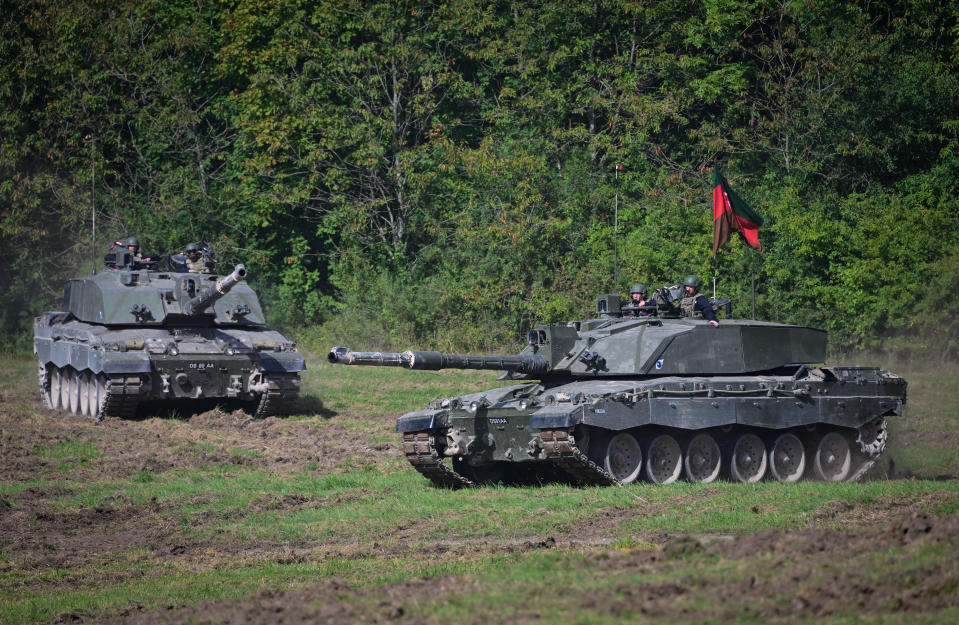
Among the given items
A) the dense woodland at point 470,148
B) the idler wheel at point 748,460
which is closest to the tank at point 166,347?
the idler wheel at point 748,460

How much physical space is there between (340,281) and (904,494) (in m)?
25.0

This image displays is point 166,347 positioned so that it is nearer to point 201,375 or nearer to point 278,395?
point 201,375

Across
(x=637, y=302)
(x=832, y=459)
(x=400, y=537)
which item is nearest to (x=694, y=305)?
(x=637, y=302)

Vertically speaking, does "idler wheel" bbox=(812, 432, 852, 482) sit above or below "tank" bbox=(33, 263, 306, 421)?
below

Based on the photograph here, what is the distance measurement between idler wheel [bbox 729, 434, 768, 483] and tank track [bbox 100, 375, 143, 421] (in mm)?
11166

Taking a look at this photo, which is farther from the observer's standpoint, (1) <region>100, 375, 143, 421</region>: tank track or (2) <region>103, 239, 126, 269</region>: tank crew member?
(2) <region>103, 239, 126, 269</region>: tank crew member

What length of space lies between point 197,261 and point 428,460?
1159cm

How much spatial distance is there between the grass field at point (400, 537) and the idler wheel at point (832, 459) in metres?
0.59

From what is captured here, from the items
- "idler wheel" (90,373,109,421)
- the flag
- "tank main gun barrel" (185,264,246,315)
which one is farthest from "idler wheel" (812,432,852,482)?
"idler wheel" (90,373,109,421)

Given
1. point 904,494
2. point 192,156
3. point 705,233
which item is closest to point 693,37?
point 705,233

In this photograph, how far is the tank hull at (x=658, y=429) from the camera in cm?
1569

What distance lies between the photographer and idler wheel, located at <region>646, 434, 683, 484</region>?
53.8 feet

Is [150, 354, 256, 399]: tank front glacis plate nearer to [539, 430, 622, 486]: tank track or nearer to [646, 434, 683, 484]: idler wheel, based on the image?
[539, 430, 622, 486]: tank track

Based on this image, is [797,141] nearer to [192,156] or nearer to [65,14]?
[192,156]
